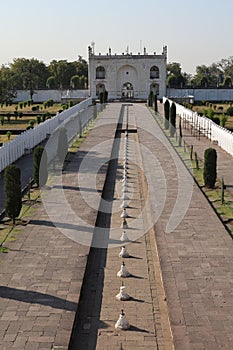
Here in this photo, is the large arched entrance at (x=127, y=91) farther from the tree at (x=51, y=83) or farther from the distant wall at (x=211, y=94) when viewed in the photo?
the tree at (x=51, y=83)

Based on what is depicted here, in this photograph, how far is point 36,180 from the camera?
34.7 ft

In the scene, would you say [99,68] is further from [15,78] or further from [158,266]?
[158,266]

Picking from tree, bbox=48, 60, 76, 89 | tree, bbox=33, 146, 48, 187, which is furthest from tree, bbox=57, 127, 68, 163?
tree, bbox=48, 60, 76, 89

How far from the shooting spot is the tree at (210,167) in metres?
10.4

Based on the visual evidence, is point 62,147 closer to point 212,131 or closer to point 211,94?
point 212,131

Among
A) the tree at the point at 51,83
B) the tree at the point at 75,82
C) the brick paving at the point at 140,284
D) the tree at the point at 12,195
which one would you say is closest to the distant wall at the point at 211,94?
the tree at the point at 75,82

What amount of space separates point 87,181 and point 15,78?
147ft

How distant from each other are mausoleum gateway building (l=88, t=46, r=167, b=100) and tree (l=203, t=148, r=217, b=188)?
38.8 meters

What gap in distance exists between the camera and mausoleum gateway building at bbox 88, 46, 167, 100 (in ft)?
160

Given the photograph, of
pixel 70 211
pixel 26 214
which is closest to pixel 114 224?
pixel 70 211

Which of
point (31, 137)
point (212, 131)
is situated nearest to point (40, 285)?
point (31, 137)

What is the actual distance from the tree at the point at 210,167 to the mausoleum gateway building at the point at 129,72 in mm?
38761

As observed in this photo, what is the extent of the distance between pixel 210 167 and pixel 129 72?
40361 millimetres

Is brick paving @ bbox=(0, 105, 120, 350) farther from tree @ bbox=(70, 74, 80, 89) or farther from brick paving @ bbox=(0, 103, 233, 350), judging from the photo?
tree @ bbox=(70, 74, 80, 89)
